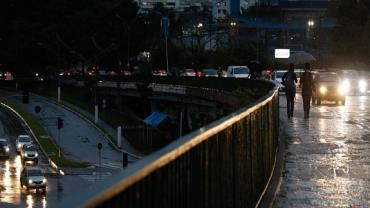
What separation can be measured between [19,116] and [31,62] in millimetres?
35264

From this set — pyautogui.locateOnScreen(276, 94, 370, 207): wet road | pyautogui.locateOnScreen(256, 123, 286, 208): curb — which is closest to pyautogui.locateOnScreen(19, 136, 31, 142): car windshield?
pyautogui.locateOnScreen(276, 94, 370, 207): wet road

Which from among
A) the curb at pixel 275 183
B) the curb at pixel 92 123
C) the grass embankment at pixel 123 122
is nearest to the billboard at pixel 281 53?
the grass embankment at pixel 123 122

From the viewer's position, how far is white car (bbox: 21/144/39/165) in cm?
6969

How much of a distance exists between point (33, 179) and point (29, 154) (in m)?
13.1

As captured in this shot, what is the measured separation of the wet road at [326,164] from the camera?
13139 millimetres

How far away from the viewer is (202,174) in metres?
7.41

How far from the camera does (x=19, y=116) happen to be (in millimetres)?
96000

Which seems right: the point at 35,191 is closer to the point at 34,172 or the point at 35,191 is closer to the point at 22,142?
the point at 34,172

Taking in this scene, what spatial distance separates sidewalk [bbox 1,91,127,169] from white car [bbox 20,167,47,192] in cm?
716

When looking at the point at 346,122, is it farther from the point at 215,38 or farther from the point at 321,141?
the point at 215,38

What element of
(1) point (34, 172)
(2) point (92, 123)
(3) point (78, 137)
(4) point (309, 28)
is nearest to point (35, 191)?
(1) point (34, 172)

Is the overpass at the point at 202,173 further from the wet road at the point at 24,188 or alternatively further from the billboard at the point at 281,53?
the billboard at the point at 281,53

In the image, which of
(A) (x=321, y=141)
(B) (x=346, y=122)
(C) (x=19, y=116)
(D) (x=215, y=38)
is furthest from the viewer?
(D) (x=215, y=38)

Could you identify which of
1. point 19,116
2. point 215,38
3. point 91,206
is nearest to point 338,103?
point 91,206
